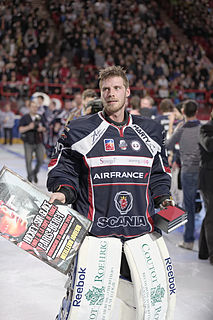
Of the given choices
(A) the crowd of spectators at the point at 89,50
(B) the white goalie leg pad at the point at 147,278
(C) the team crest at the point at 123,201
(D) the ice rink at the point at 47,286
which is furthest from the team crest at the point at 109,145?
(A) the crowd of spectators at the point at 89,50

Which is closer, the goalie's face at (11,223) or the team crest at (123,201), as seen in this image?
the goalie's face at (11,223)

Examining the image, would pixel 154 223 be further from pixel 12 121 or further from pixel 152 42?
pixel 152 42

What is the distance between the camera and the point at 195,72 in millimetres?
19812

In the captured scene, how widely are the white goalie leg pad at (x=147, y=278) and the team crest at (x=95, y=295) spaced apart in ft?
0.62

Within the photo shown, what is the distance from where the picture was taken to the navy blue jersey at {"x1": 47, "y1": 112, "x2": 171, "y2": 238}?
110 inches

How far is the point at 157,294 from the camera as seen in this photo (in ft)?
9.03

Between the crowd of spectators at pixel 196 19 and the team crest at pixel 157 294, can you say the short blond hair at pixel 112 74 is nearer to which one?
the team crest at pixel 157 294

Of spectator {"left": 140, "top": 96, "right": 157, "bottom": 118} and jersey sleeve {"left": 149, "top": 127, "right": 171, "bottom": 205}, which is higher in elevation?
jersey sleeve {"left": 149, "top": 127, "right": 171, "bottom": 205}

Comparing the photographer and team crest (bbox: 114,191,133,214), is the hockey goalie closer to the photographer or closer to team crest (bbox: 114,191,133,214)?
team crest (bbox: 114,191,133,214)

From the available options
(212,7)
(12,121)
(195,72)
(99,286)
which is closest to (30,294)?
(99,286)

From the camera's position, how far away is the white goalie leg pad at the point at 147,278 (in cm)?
272

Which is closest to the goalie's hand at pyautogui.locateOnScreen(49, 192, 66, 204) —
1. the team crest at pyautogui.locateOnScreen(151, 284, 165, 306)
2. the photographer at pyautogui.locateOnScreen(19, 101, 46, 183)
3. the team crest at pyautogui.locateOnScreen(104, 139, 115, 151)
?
the team crest at pyautogui.locateOnScreen(104, 139, 115, 151)

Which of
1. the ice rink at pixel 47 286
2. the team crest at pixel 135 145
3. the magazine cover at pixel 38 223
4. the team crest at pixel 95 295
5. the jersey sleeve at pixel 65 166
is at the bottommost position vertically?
the ice rink at pixel 47 286

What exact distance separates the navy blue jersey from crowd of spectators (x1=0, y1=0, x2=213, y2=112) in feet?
44.1
